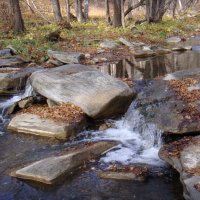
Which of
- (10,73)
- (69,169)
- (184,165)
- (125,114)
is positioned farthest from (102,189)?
(10,73)

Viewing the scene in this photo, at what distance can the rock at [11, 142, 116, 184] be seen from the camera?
7070 mm

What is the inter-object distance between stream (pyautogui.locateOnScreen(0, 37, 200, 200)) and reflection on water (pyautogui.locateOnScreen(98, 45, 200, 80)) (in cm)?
430

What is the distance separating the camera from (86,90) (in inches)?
404

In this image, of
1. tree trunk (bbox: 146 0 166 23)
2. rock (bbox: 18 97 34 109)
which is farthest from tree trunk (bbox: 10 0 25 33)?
rock (bbox: 18 97 34 109)

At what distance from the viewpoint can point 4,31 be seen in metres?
22.1

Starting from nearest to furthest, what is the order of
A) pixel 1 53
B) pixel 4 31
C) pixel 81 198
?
pixel 81 198 → pixel 1 53 → pixel 4 31

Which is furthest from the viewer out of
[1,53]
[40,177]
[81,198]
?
[1,53]

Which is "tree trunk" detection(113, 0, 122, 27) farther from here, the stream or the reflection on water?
the stream

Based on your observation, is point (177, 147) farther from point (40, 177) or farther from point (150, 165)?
point (40, 177)

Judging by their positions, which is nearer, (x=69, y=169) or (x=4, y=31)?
(x=69, y=169)

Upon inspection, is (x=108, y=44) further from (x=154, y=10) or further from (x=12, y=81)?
(x=154, y=10)

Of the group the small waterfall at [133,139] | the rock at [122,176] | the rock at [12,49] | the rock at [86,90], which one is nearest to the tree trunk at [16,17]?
the rock at [12,49]

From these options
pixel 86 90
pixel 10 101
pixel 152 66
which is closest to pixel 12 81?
pixel 10 101

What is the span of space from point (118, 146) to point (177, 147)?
1548mm
